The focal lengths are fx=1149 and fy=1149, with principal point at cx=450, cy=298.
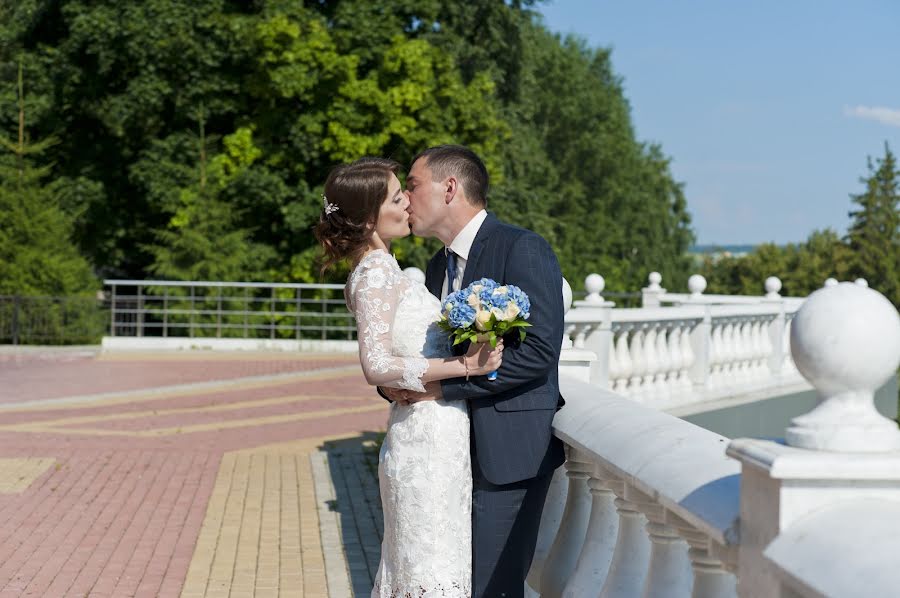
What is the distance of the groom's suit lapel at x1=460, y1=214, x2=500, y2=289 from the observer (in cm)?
393

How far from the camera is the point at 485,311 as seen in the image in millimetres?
3455

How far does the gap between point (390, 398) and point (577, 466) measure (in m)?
0.69

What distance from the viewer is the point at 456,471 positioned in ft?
12.5

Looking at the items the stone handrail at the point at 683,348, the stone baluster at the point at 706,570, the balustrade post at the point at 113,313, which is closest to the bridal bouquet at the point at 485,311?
the stone baluster at the point at 706,570

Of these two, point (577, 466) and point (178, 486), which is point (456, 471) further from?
point (178, 486)

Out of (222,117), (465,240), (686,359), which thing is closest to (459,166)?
(465,240)

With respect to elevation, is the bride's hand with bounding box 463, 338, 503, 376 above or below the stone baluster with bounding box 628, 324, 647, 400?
above

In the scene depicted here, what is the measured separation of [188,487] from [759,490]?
7.68 metres

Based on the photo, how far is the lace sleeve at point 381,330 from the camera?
12.2ft

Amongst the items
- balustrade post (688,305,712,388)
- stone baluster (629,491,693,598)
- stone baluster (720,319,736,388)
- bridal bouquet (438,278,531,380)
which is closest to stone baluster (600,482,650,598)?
stone baluster (629,491,693,598)

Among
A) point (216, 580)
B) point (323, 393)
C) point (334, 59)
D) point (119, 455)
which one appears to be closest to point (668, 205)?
point (334, 59)

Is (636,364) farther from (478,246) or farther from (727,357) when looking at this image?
(478,246)

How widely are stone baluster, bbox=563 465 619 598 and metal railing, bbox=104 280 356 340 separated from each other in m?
19.1

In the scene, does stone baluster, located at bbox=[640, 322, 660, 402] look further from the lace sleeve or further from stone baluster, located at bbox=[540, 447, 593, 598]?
the lace sleeve
